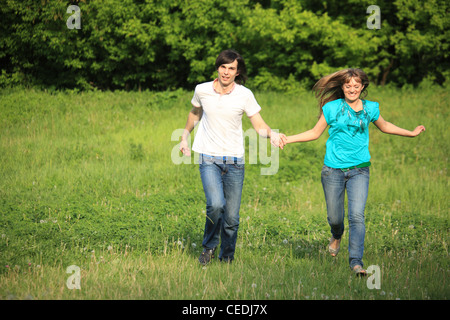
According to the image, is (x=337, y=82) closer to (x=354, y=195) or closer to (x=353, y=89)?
(x=353, y=89)

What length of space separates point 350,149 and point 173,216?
3246 mm

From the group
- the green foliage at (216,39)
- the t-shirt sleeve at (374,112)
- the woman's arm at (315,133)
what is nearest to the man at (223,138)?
the woman's arm at (315,133)

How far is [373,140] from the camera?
14.5 m

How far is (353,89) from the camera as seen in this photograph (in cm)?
557

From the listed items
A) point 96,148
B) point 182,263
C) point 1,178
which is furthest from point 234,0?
point 182,263

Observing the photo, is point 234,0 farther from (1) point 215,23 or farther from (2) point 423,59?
(2) point 423,59

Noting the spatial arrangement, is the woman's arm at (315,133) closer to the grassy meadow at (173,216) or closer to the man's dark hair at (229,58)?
the man's dark hair at (229,58)

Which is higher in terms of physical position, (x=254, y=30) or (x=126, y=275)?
(x=254, y=30)

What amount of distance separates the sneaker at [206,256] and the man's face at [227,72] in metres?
1.91

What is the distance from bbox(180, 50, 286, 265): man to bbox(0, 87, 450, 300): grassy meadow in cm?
66

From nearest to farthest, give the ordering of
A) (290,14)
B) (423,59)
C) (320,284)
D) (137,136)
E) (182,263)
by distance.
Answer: (320,284)
(182,263)
(137,136)
(290,14)
(423,59)

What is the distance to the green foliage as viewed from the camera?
20.3m

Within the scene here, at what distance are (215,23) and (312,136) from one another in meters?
17.2

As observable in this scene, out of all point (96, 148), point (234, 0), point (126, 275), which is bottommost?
point (126, 275)
